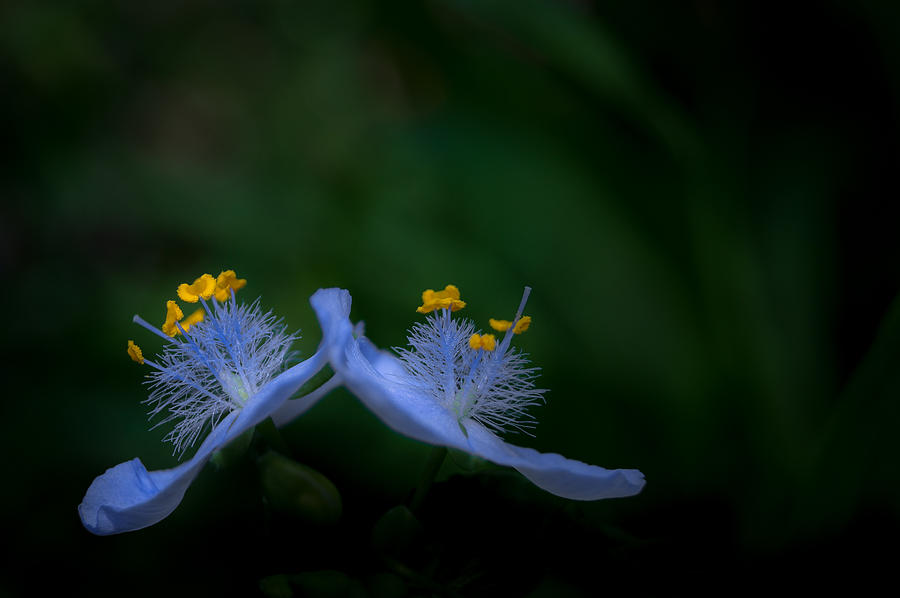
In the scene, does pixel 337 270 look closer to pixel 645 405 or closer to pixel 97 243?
pixel 645 405

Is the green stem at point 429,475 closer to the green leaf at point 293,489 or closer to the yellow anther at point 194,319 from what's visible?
the green leaf at point 293,489

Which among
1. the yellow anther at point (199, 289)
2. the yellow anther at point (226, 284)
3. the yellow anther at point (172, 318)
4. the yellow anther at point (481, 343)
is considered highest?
the yellow anther at point (481, 343)

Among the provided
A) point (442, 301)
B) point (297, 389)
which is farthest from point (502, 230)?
point (297, 389)

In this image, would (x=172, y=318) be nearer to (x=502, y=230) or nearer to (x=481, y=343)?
(x=481, y=343)

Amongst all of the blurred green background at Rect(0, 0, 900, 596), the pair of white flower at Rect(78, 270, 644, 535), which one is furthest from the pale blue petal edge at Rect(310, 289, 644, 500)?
the blurred green background at Rect(0, 0, 900, 596)

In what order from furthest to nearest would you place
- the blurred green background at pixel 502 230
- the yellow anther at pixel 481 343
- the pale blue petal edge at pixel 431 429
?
the blurred green background at pixel 502 230
the yellow anther at pixel 481 343
the pale blue petal edge at pixel 431 429

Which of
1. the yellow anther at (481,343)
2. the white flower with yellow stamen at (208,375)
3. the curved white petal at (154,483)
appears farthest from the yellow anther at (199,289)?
the yellow anther at (481,343)

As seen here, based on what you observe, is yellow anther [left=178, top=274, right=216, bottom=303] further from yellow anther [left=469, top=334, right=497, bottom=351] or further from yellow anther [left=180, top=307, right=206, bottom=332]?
yellow anther [left=469, top=334, right=497, bottom=351]

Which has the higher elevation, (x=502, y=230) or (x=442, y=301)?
(x=502, y=230)
